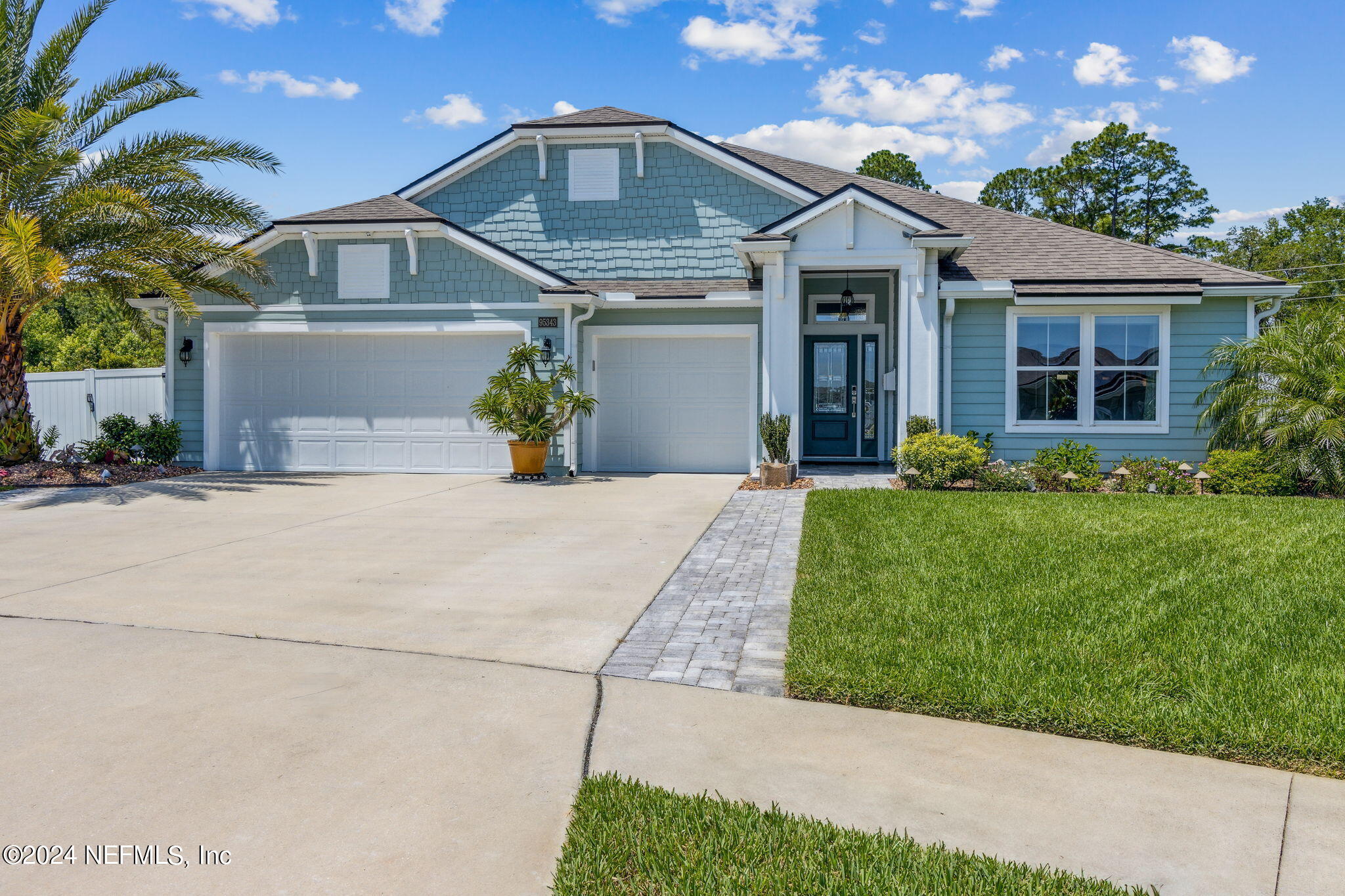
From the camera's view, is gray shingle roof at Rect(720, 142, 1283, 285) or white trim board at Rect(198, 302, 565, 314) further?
white trim board at Rect(198, 302, 565, 314)

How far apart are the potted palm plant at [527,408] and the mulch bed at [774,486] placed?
2.72 metres

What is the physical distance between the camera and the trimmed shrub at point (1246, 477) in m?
11.2

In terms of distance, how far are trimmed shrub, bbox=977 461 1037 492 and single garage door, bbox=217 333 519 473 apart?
7.26 m

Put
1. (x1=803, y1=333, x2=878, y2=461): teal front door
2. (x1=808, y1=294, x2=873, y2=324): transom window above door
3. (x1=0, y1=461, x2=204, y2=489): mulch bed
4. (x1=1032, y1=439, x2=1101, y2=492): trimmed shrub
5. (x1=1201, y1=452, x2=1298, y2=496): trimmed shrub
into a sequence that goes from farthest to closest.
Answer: (x1=803, y1=333, x2=878, y2=461): teal front door
(x1=808, y1=294, x2=873, y2=324): transom window above door
(x1=0, y1=461, x2=204, y2=489): mulch bed
(x1=1032, y1=439, x2=1101, y2=492): trimmed shrub
(x1=1201, y1=452, x2=1298, y2=496): trimmed shrub

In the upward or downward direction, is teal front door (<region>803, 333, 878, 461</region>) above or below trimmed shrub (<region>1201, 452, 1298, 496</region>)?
above

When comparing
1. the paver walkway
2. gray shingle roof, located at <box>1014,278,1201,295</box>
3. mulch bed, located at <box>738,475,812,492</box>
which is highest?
gray shingle roof, located at <box>1014,278,1201,295</box>

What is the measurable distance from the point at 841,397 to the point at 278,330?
9672mm

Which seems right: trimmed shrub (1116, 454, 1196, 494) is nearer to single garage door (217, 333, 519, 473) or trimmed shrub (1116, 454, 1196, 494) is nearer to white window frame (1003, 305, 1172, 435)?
white window frame (1003, 305, 1172, 435)

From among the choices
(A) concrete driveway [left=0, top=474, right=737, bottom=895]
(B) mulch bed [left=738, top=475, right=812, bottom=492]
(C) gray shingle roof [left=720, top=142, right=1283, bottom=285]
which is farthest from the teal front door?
(A) concrete driveway [left=0, top=474, right=737, bottom=895]

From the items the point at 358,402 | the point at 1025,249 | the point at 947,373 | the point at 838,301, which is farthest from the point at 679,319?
the point at 1025,249

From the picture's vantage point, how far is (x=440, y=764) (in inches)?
129

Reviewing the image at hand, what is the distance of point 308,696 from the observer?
3.94 meters

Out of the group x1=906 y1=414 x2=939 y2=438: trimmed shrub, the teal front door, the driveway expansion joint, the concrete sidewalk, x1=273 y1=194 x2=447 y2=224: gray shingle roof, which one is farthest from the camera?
the teal front door

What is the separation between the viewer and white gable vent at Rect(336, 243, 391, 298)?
1363cm
